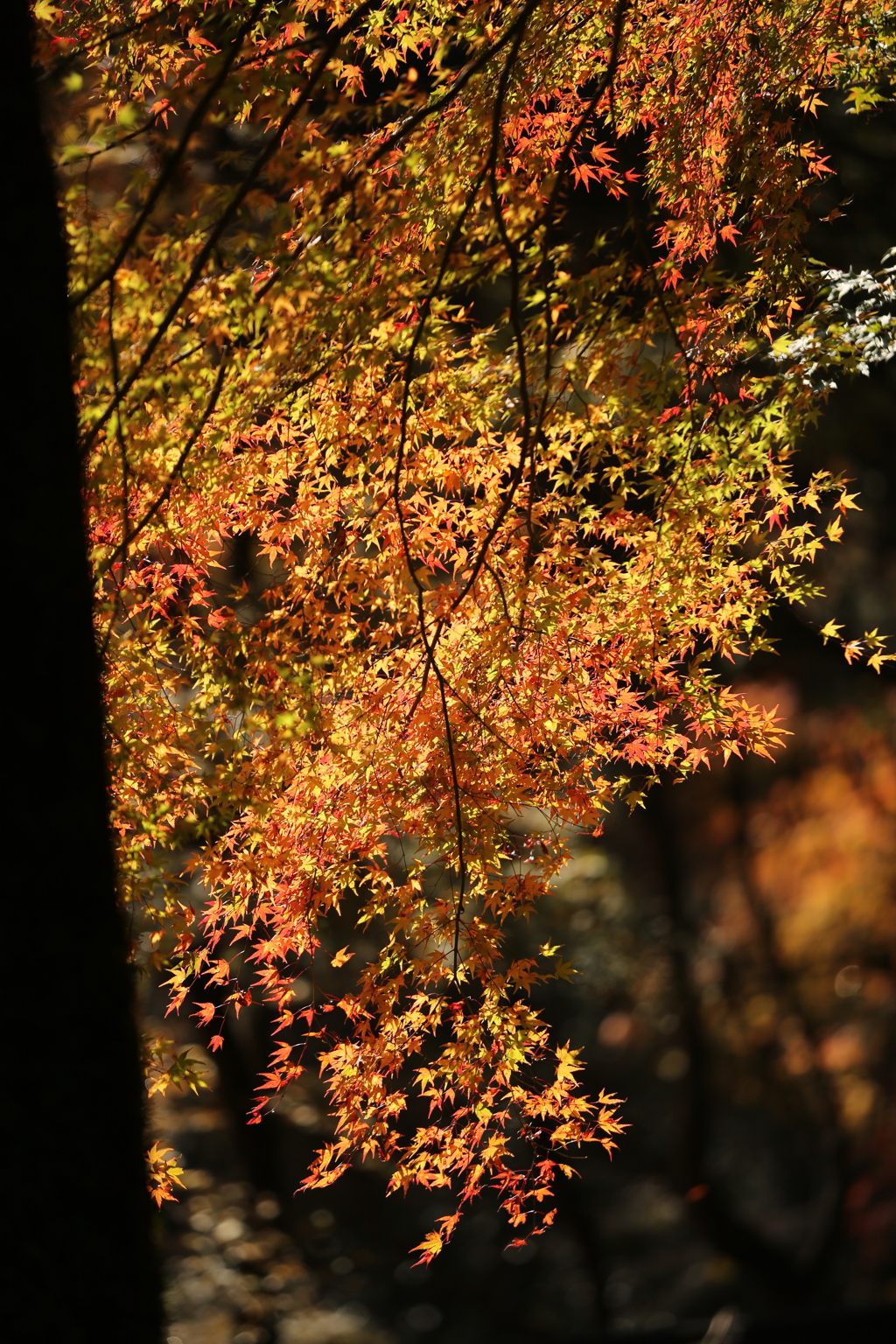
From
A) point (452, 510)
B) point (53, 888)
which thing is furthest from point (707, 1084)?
point (53, 888)

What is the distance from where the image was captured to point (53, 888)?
6.09 ft

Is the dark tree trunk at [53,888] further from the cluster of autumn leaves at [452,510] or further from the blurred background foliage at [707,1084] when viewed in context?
the blurred background foliage at [707,1084]

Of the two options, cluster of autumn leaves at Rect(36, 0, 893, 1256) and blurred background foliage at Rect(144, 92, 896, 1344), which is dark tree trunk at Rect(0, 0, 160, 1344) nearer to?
cluster of autumn leaves at Rect(36, 0, 893, 1256)

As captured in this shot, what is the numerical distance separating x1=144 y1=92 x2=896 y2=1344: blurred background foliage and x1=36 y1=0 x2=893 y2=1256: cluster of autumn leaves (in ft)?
15.3

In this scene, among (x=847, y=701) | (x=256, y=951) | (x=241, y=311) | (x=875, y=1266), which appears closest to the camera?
(x=241, y=311)

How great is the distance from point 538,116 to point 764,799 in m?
12.8

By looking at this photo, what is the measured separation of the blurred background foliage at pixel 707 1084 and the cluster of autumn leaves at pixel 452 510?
4673 millimetres

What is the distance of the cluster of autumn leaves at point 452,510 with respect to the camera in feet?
9.09

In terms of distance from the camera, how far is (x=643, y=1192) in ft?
47.5

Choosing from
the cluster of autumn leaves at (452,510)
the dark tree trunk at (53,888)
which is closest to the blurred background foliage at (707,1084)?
the cluster of autumn leaves at (452,510)

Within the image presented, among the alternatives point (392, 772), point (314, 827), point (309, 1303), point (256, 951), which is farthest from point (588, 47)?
point (309, 1303)

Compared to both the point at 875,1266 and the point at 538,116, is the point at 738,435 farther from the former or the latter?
the point at 875,1266

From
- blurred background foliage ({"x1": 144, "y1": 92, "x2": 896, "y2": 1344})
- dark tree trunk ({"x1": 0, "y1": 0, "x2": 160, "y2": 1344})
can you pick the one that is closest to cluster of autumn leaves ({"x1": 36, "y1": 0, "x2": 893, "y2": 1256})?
dark tree trunk ({"x1": 0, "y1": 0, "x2": 160, "y2": 1344})

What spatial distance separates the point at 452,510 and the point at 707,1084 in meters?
10.4
